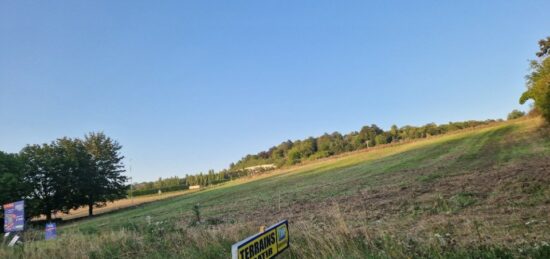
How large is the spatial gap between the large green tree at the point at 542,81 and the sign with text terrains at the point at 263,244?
33403mm

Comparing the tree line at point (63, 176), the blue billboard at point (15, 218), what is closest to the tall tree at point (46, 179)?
the tree line at point (63, 176)

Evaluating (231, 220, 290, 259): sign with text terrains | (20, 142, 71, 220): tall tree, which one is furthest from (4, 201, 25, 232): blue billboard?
(20, 142, 71, 220): tall tree

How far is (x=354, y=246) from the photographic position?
5.28 meters

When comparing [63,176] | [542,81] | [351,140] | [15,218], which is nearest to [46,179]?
[63,176]

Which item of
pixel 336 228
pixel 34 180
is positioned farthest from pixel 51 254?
pixel 34 180

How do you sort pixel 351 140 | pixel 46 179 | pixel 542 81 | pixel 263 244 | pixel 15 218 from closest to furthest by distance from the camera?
1. pixel 263 244
2. pixel 15 218
3. pixel 542 81
4. pixel 46 179
5. pixel 351 140

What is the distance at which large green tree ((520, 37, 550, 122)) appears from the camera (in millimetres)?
30172

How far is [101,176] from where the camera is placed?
5522 centimetres

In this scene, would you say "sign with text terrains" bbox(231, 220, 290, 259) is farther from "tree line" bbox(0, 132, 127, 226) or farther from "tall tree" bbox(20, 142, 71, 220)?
"tall tree" bbox(20, 142, 71, 220)

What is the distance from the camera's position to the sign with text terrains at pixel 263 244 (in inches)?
106

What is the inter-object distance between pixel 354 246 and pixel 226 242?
7.67ft

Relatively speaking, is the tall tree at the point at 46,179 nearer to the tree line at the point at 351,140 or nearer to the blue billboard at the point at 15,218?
the blue billboard at the point at 15,218

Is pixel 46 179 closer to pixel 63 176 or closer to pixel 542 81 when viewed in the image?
pixel 63 176

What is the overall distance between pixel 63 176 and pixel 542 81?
2107 inches
